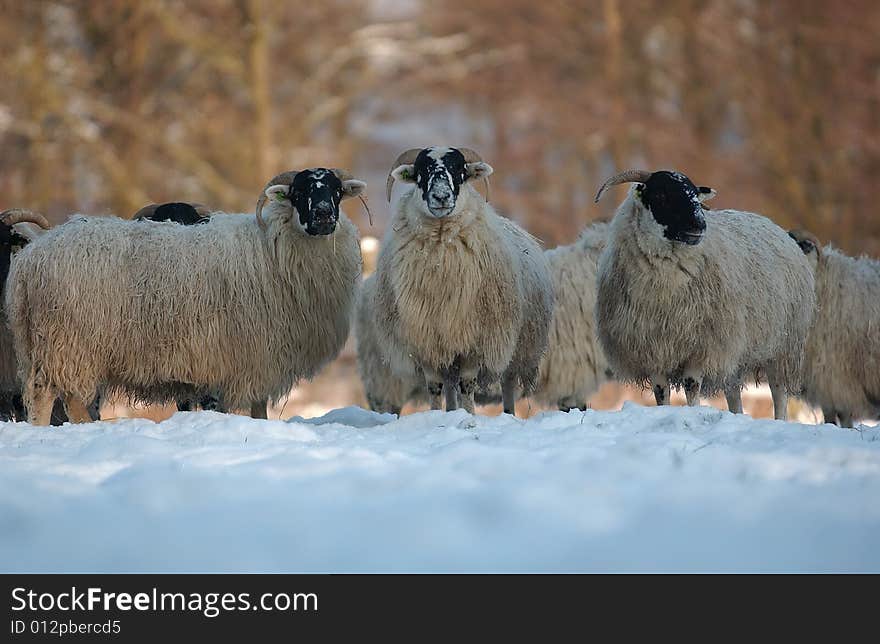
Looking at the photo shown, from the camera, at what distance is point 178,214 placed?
363 inches

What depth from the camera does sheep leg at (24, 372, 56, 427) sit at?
300 inches

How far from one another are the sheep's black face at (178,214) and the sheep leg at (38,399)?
2.02 metres

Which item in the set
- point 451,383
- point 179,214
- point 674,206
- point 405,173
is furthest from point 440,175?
point 179,214

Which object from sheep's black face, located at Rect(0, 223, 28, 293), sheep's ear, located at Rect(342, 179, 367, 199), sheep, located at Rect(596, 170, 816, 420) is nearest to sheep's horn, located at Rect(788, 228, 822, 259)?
sheep, located at Rect(596, 170, 816, 420)

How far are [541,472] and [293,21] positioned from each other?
24.4 metres

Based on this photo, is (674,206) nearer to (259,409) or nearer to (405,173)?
(405,173)

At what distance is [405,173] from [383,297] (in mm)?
902

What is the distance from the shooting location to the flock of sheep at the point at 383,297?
754 centimetres

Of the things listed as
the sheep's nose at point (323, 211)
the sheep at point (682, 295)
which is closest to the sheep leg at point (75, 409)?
the sheep's nose at point (323, 211)

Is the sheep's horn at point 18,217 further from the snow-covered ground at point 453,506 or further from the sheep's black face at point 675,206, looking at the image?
the sheep's black face at point 675,206

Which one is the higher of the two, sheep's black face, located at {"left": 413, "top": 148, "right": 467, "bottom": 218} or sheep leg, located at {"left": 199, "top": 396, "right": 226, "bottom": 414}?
sheep's black face, located at {"left": 413, "top": 148, "right": 467, "bottom": 218}

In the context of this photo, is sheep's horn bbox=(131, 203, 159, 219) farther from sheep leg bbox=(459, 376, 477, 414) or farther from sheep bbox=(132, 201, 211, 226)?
sheep leg bbox=(459, 376, 477, 414)
